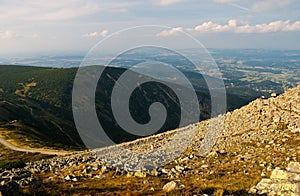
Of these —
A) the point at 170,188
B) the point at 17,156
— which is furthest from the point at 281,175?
the point at 17,156

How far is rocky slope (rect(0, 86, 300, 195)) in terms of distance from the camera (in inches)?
942

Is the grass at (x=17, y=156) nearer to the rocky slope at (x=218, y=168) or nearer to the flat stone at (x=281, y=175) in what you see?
the rocky slope at (x=218, y=168)

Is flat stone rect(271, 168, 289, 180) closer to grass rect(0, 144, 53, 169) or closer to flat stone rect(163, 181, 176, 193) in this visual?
flat stone rect(163, 181, 176, 193)

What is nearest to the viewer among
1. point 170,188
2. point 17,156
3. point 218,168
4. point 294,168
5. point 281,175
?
point 281,175

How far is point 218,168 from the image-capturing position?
31.7m

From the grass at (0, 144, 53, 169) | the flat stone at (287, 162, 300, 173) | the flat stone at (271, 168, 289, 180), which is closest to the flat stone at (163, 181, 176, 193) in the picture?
the flat stone at (271, 168, 289, 180)

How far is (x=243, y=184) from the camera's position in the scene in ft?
75.7

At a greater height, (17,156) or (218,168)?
(218,168)

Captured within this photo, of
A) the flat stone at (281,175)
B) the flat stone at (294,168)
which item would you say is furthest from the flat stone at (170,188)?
the flat stone at (294,168)

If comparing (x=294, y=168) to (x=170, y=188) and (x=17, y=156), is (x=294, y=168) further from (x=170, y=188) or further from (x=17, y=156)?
(x=17, y=156)

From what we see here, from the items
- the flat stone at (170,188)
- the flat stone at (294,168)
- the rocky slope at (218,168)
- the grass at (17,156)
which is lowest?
the grass at (17,156)

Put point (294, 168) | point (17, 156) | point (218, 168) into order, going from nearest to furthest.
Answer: point (294, 168) < point (218, 168) < point (17, 156)

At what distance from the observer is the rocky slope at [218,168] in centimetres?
2394

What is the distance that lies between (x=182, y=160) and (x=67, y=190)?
17.1 m
